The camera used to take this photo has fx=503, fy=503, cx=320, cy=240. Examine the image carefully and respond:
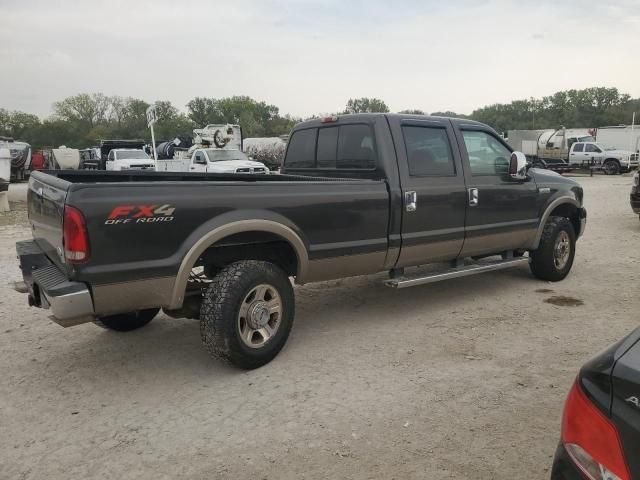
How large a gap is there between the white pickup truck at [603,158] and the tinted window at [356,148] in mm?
26770

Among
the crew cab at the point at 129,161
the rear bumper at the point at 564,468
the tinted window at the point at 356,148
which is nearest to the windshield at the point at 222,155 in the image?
the crew cab at the point at 129,161

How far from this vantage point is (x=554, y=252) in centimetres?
609

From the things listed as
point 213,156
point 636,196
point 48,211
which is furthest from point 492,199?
point 213,156

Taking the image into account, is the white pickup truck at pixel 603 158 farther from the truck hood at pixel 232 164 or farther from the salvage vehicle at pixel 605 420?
the salvage vehicle at pixel 605 420

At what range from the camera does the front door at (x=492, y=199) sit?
17.1ft

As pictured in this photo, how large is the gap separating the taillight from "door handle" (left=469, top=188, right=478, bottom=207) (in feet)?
11.9

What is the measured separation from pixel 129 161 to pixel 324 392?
2262cm

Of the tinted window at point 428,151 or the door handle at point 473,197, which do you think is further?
the door handle at point 473,197

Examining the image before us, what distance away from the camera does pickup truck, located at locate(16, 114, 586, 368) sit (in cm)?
317

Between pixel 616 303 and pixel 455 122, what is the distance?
8.44ft

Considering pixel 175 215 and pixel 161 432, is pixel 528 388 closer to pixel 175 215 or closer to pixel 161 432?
pixel 161 432

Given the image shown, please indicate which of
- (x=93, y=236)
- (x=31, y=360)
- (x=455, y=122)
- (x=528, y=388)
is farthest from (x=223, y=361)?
(x=455, y=122)

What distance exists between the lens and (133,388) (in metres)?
3.66

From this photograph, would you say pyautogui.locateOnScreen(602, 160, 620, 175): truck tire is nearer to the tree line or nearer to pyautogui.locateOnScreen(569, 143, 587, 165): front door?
pyautogui.locateOnScreen(569, 143, 587, 165): front door
